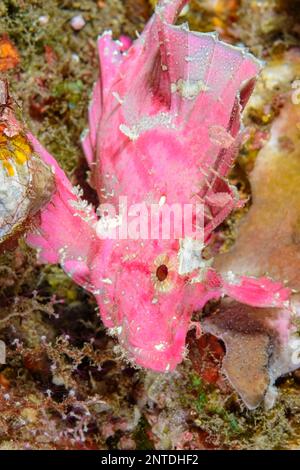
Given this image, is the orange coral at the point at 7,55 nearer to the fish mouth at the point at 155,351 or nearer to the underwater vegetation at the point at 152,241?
the underwater vegetation at the point at 152,241

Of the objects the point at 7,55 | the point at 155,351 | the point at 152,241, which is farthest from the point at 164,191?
the point at 7,55

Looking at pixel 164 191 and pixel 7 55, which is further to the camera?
pixel 7 55

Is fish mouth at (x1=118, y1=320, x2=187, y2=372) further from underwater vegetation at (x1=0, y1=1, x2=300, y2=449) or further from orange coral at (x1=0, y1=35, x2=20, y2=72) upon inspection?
orange coral at (x1=0, y1=35, x2=20, y2=72)

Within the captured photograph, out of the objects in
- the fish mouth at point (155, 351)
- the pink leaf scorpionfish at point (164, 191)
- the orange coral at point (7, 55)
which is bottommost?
the fish mouth at point (155, 351)

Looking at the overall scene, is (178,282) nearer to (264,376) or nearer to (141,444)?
(264,376)

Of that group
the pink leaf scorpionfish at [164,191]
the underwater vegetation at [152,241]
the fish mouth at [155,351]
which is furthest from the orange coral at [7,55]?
the fish mouth at [155,351]

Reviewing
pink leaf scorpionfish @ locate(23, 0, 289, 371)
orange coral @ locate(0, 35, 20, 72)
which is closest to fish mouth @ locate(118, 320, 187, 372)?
pink leaf scorpionfish @ locate(23, 0, 289, 371)

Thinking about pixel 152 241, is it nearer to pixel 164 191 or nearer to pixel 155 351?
pixel 164 191

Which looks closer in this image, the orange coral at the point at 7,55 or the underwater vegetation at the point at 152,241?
the underwater vegetation at the point at 152,241
